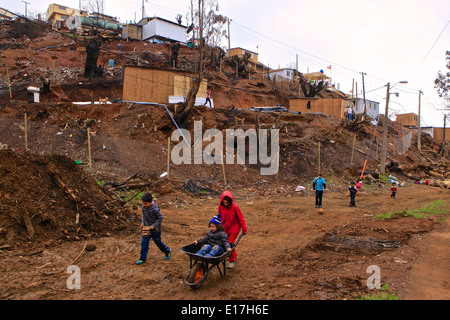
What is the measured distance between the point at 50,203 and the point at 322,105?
1319 inches

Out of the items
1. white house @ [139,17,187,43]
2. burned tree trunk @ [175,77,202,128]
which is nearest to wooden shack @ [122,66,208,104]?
burned tree trunk @ [175,77,202,128]

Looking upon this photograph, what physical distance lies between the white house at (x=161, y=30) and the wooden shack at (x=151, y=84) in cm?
2730

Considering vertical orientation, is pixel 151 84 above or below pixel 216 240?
above

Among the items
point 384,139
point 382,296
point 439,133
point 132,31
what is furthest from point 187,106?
point 439,133

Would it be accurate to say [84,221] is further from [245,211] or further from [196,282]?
[245,211]

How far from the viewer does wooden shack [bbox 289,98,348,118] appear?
116 ft

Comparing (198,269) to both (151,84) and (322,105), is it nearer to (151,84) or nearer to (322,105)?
(151,84)

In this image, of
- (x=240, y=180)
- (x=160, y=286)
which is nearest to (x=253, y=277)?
(x=160, y=286)

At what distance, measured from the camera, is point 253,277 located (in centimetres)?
541

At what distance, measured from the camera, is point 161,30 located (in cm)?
4756

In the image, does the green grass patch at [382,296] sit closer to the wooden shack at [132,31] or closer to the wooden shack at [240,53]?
the wooden shack at [132,31]

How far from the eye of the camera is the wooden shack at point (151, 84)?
75.4ft

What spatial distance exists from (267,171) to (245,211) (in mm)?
7642
